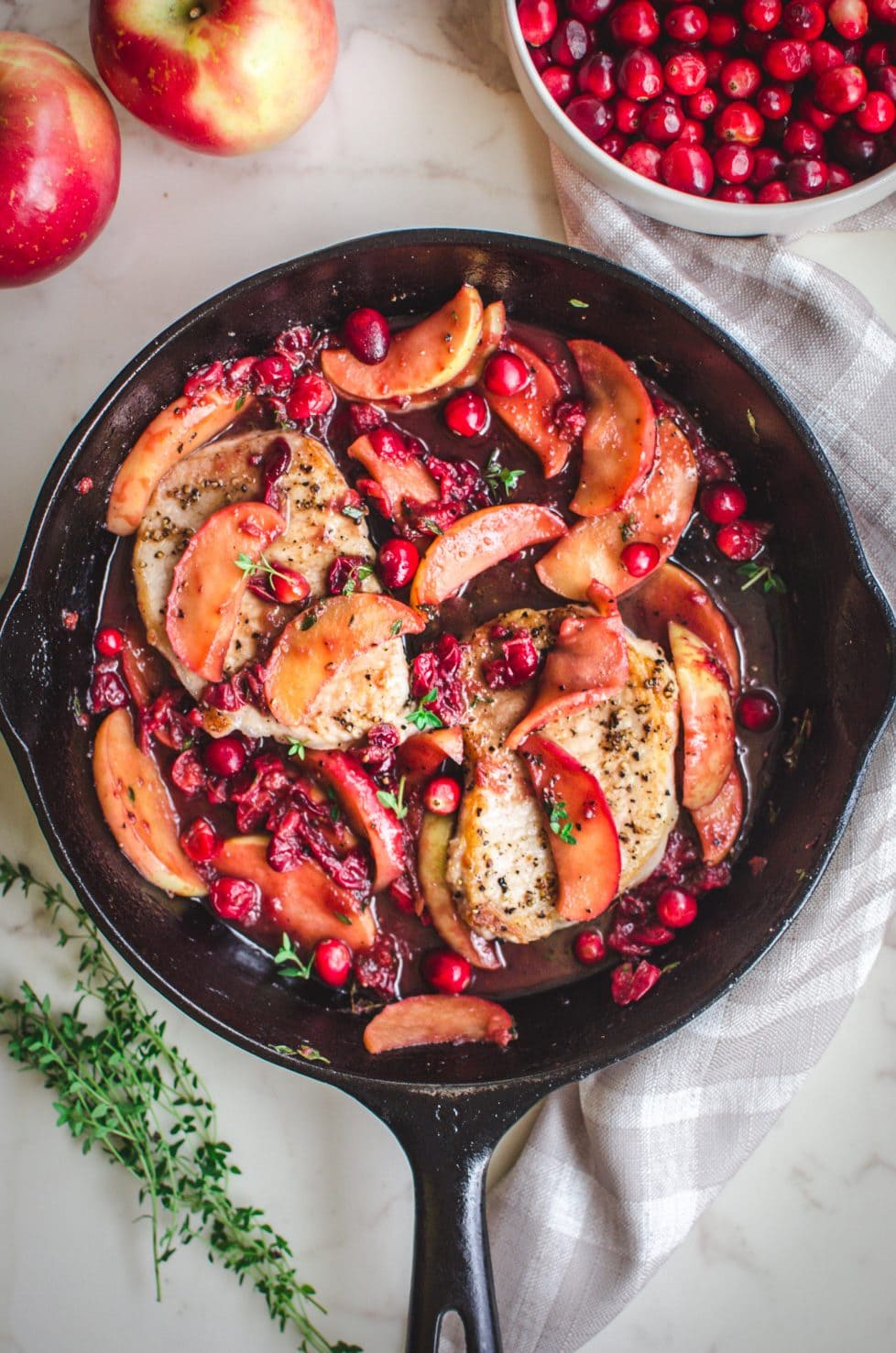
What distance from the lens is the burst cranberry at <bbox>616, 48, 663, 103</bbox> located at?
10.3ft

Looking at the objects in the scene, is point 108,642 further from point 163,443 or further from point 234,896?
point 234,896

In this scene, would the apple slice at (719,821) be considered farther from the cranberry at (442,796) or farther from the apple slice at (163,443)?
the apple slice at (163,443)

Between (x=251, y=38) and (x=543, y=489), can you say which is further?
(x=543, y=489)

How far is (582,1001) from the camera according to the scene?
3.33m

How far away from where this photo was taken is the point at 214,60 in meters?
3.06

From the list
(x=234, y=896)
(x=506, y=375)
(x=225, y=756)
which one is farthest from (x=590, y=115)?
(x=234, y=896)

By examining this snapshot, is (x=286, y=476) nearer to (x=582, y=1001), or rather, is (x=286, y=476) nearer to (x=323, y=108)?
(x=323, y=108)

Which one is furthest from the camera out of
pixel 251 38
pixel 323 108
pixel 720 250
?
pixel 323 108

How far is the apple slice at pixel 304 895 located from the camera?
3311 millimetres

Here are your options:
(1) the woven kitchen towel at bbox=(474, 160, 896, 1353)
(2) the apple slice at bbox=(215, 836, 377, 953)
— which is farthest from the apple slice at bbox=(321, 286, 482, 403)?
(2) the apple slice at bbox=(215, 836, 377, 953)

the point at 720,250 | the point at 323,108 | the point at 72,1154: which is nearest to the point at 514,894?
the point at 72,1154

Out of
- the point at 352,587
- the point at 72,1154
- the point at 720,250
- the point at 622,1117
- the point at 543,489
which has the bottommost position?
the point at 72,1154

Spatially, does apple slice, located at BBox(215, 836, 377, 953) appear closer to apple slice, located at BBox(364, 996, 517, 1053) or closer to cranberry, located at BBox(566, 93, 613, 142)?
apple slice, located at BBox(364, 996, 517, 1053)

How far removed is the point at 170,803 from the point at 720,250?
2329 mm
